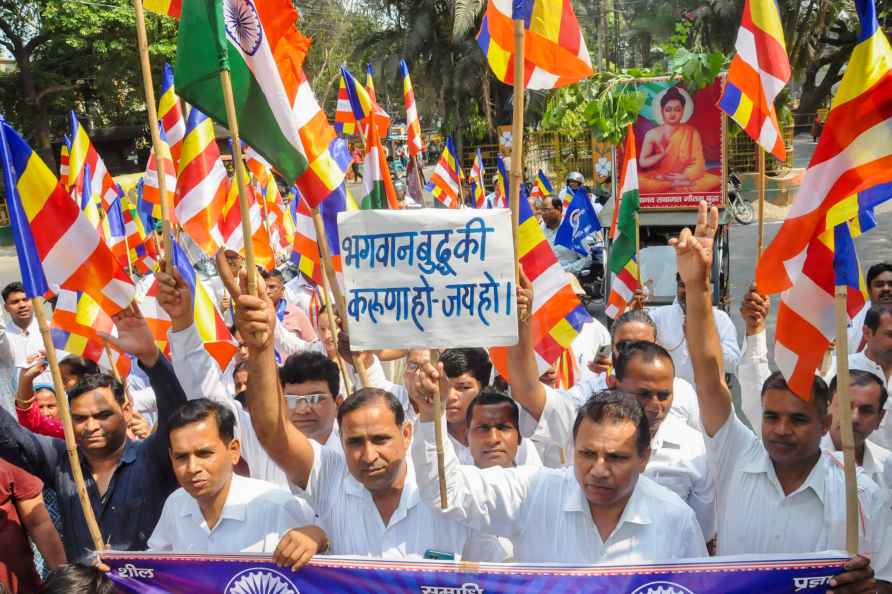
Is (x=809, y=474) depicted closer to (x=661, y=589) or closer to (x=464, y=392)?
(x=661, y=589)

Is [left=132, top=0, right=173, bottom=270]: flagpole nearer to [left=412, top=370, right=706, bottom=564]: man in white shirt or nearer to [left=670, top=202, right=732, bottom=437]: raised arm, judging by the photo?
[left=412, top=370, right=706, bottom=564]: man in white shirt

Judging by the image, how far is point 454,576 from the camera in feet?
10.2

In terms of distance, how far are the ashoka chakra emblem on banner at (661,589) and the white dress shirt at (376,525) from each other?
0.68 metres

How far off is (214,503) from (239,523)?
0.41 feet

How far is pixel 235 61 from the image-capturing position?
11.9ft

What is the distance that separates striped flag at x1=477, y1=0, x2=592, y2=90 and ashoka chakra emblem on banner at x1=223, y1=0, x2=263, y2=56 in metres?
1.21

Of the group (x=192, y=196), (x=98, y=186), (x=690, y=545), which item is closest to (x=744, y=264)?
(x=98, y=186)

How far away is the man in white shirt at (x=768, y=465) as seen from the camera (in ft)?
10.3

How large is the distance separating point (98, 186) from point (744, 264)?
38.8 ft

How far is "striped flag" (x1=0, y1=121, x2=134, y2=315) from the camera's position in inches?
142

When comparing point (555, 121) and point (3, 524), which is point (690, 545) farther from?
point (555, 121)

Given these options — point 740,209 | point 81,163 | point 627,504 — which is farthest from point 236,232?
point 740,209

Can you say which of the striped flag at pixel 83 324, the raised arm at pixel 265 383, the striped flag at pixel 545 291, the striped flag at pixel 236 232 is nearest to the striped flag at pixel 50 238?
the striped flag at pixel 83 324

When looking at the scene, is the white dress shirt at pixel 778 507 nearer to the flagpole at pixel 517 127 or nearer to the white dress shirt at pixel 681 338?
the flagpole at pixel 517 127
